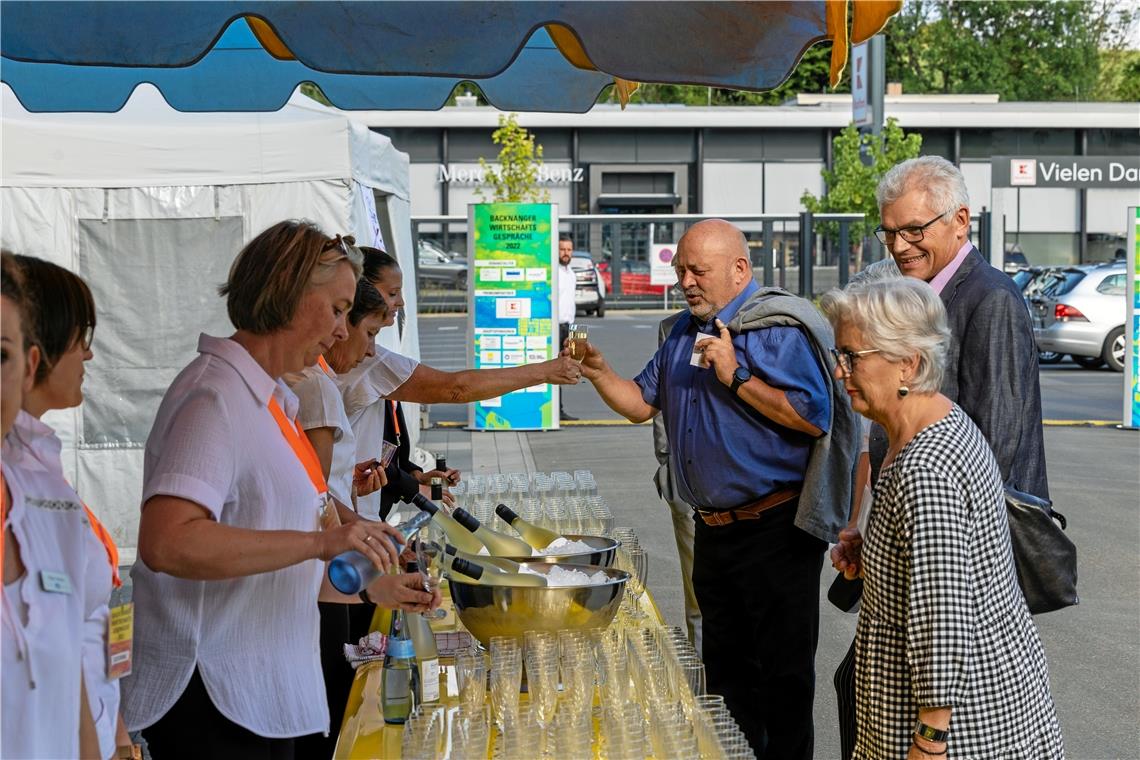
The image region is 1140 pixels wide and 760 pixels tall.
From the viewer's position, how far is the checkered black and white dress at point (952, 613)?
8.64ft

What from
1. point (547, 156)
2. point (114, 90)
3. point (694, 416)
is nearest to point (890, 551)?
point (694, 416)

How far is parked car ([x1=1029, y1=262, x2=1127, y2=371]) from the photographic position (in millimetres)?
18875

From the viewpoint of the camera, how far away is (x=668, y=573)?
7902 millimetres

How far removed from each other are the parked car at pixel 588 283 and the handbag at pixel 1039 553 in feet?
71.6

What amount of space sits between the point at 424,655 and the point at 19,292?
1378mm

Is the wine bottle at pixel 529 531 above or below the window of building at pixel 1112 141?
below

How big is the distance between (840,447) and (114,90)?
303 cm

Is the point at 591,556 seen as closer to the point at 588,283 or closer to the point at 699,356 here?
the point at 699,356

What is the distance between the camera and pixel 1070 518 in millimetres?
9609

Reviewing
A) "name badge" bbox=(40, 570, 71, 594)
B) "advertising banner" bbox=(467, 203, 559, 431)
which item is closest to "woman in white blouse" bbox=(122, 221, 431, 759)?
"name badge" bbox=(40, 570, 71, 594)

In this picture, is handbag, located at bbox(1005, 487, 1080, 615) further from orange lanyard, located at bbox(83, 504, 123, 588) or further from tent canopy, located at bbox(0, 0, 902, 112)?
orange lanyard, located at bbox(83, 504, 123, 588)

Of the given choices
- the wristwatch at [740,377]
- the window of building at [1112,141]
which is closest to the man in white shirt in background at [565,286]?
the wristwatch at [740,377]

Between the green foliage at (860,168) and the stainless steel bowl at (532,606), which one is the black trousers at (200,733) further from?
the green foliage at (860,168)

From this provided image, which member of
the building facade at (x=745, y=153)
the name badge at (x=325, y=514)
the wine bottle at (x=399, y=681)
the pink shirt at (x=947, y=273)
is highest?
the building facade at (x=745, y=153)
